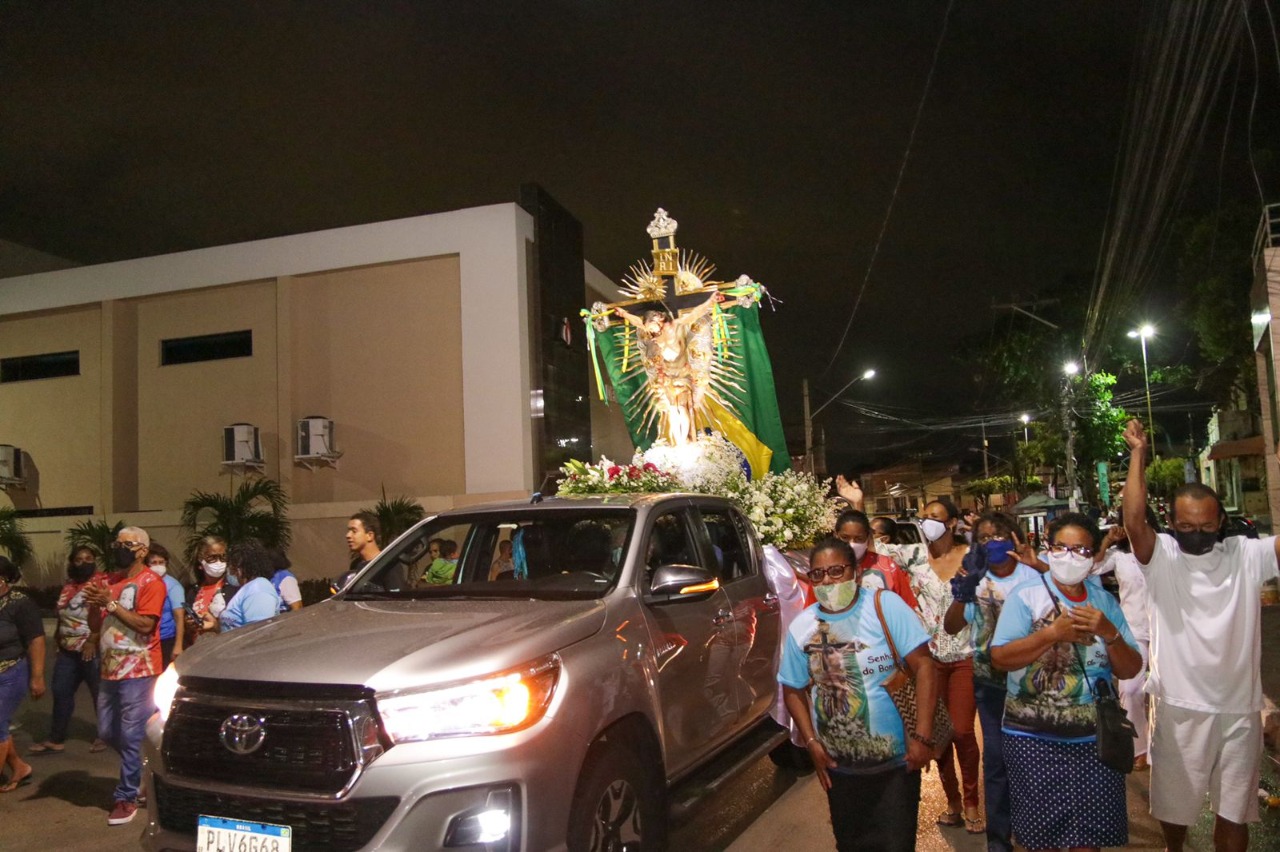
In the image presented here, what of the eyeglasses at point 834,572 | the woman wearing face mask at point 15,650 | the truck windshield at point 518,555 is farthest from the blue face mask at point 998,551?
the woman wearing face mask at point 15,650

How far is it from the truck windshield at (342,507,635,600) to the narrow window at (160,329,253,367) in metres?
16.3

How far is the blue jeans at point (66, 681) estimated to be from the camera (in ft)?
26.9

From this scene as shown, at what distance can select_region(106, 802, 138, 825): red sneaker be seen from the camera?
6.12 m

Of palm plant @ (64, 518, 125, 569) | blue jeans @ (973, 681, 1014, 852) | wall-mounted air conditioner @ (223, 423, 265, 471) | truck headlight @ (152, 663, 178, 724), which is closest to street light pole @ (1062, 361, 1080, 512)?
wall-mounted air conditioner @ (223, 423, 265, 471)

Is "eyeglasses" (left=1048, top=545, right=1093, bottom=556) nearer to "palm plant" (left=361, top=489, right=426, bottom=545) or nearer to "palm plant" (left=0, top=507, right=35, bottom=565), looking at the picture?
"palm plant" (left=361, top=489, right=426, bottom=545)

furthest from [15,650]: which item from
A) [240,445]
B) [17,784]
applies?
[240,445]

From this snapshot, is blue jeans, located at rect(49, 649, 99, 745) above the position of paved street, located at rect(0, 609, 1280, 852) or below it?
above

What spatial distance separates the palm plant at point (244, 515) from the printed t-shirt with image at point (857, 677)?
1522 centimetres

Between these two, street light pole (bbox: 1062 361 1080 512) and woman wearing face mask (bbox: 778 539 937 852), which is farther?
street light pole (bbox: 1062 361 1080 512)

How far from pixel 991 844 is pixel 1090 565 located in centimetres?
171

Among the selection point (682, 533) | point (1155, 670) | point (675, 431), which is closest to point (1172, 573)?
point (1155, 670)

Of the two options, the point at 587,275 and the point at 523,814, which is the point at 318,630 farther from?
the point at 587,275

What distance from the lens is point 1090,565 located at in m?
3.93

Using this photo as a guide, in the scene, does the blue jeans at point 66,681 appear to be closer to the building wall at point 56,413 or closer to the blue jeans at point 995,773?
the blue jeans at point 995,773
